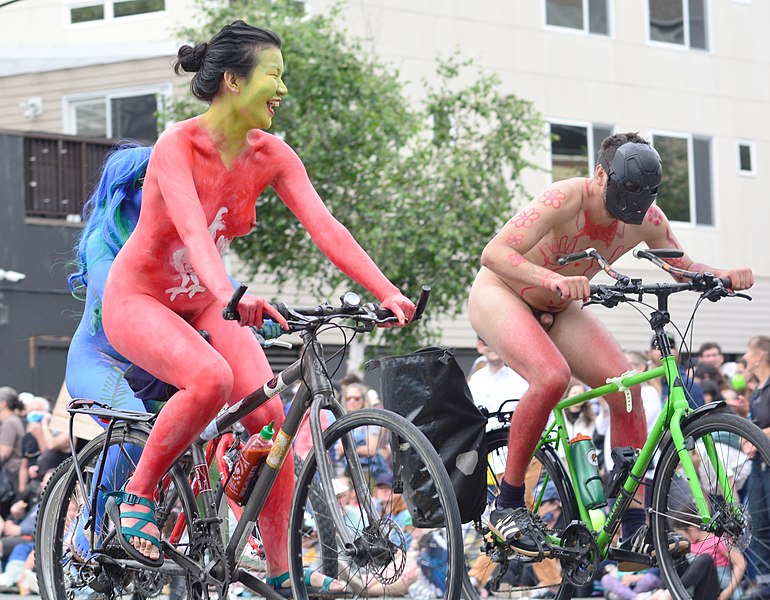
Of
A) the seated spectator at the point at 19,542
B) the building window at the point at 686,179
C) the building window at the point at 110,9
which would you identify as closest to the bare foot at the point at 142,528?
the seated spectator at the point at 19,542

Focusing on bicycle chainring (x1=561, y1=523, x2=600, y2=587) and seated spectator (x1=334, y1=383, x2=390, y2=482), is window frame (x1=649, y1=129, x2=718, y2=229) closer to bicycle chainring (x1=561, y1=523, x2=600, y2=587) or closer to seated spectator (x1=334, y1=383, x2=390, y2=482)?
bicycle chainring (x1=561, y1=523, x2=600, y2=587)

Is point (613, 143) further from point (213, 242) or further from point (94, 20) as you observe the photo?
point (94, 20)

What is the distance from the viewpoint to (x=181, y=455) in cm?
539

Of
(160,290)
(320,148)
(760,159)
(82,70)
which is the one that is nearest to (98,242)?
(160,290)

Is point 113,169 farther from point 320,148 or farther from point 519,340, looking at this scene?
point 320,148

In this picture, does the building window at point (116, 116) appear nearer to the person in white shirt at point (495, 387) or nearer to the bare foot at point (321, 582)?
the person in white shirt at point (495, 387)

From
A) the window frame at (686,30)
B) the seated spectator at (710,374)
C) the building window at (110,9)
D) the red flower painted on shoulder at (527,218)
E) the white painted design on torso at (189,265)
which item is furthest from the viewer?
the window frame at (686,30)

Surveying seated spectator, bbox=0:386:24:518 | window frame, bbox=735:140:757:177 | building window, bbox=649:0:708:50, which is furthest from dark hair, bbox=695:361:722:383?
window frame, bbox=735:140:757:177

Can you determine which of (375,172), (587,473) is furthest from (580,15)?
(587,473)

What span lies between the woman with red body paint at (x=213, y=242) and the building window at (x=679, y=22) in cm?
2300

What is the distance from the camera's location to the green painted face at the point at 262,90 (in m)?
5.21

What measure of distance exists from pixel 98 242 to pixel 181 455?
51.6 inches

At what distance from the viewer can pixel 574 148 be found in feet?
83.7

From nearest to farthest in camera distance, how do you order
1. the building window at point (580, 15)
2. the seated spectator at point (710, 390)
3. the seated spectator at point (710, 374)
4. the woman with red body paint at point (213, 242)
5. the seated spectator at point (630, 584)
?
the woman with red body paint at point (213, 242), the seated spectator at point (630, 584), the seated spectator at point (710, 390), the seated spectator at point (710, 374), the building window at point (580, 15)
